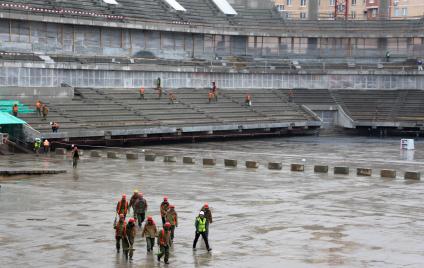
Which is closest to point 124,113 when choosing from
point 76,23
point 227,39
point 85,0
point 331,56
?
point 76,23

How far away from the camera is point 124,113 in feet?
239

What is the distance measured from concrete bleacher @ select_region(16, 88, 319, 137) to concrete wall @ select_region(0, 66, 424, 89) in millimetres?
1290

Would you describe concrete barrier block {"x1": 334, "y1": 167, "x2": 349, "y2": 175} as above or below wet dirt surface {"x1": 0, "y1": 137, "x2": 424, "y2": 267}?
above

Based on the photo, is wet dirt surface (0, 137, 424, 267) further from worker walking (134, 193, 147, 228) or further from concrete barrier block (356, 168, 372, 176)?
worker walking (134, 193, 147, 228)

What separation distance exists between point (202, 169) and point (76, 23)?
34.7 metres

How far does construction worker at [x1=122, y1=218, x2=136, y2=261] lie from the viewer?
2539 cm

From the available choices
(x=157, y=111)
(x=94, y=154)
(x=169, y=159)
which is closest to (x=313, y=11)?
(x=157, y=111)

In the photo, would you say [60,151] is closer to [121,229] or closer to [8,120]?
[8,120]

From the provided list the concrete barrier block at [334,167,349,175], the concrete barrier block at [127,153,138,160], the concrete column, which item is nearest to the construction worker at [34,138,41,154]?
the concrete barrier block at [127,153,138,160]

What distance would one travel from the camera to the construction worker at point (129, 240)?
1000 inches

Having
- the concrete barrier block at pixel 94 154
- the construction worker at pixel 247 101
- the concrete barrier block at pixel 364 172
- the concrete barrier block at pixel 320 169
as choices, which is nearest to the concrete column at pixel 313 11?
the construction worker at pixel 247 101

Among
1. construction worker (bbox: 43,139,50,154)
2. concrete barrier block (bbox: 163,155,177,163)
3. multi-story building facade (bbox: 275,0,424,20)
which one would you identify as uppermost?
multi-story building facade (bbox: 275,0,424,20)

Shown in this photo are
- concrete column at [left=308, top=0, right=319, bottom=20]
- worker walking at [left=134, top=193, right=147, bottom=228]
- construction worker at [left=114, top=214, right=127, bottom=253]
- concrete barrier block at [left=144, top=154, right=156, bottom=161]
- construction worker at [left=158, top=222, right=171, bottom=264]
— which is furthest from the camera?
concrete column at [left=308, top=0, right=319, bottom=20]

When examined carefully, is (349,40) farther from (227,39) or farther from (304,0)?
(304,0)
